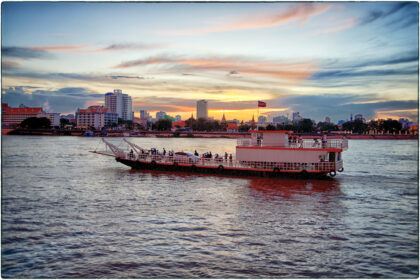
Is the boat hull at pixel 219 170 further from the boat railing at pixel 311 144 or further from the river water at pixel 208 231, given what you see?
the river water at pixel 208 231

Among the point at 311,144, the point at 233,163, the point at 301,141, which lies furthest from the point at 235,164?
the point at 311,144

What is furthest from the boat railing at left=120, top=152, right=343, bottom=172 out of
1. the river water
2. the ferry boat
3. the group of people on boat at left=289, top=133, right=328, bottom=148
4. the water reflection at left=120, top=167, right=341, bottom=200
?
the river water

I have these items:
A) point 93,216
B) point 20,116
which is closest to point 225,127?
point 20,116

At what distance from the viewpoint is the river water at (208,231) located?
34.3 feet

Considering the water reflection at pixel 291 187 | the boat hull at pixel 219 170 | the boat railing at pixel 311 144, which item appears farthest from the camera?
the boat railing at pixel 311 144

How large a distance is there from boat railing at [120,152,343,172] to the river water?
3.29 m

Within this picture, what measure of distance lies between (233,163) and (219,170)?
137 centimetres


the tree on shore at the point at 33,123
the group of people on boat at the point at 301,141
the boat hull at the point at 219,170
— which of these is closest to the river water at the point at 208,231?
the boat hull at the point at 219,170

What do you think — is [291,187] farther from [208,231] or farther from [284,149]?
[208,231]

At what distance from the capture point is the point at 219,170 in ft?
99.6

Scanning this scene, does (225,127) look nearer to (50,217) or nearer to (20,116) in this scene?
(20,116)

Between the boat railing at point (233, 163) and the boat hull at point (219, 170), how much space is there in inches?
11.2

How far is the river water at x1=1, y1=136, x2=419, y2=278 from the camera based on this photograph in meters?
10.5

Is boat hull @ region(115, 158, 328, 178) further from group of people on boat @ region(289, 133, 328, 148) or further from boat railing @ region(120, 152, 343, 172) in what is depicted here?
group of people on boat @ region(289, 133, 328, 148)
